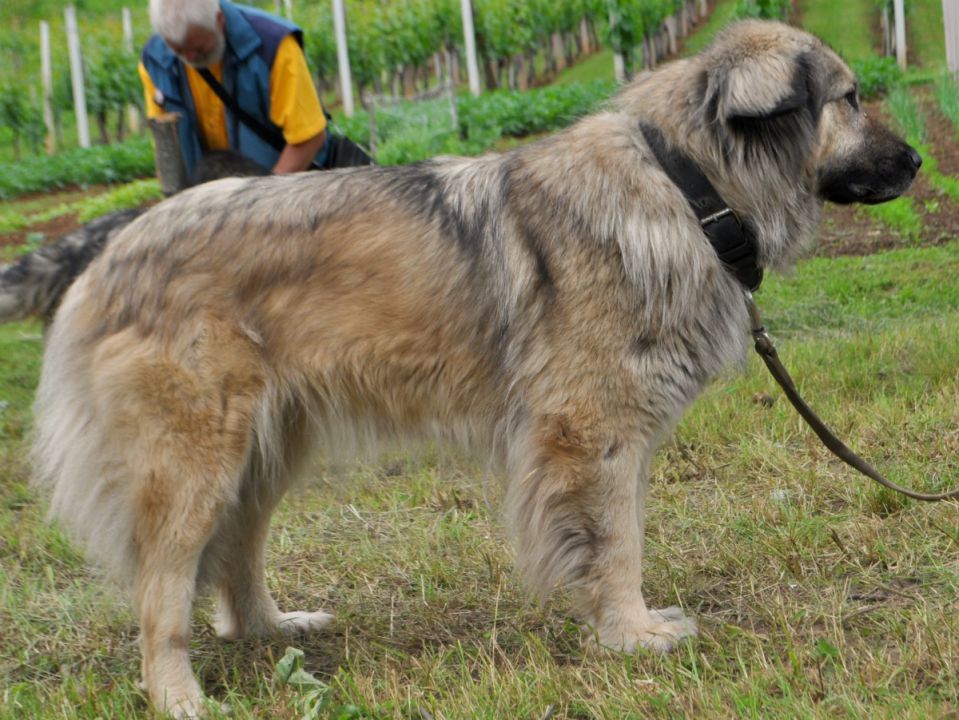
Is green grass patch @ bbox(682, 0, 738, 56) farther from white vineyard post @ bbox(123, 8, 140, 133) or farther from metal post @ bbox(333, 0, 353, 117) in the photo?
white vineyard post @ bbox(123, 8, 140, 133)

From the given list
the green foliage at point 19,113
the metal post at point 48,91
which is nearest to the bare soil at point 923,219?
the metal post at point 48,91

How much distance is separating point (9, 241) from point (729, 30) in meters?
14.1

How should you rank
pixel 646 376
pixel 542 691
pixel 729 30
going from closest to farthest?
pixel 542 691 < pixel 646 376 < pixel 729 30

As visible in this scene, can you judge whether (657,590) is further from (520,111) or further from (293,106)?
(520,111)

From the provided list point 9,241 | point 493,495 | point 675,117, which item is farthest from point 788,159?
point 9,241

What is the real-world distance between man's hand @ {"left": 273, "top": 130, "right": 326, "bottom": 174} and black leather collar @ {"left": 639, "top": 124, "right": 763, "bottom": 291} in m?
1.94

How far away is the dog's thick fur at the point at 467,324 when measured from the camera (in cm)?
366

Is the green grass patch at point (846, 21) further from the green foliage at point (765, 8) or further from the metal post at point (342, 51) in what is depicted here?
the metal post at point (342, 51)

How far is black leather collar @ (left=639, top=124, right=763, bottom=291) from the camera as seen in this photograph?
12.3 ft

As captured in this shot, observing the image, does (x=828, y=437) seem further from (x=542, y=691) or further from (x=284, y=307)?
(x=284, y=307)

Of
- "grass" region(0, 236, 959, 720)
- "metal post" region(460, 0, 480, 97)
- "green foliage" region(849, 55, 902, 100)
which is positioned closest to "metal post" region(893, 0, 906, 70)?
"green foliage" region(849, 55, 902, 100)

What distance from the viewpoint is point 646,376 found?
12.1 feet

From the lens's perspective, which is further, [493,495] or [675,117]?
[493,495]

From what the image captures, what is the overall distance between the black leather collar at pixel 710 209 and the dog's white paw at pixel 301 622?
75.7 inches
